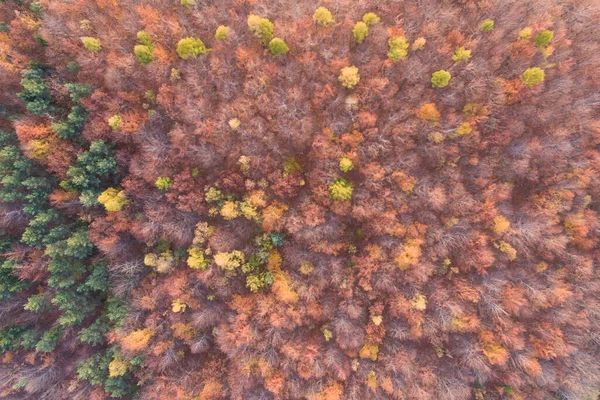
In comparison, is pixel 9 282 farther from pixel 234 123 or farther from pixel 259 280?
pixel 234 123

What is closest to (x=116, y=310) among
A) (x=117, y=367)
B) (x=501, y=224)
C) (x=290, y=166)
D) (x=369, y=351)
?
(x=117, y=367)

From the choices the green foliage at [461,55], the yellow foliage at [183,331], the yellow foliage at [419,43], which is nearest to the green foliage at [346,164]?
the yellow foliage at [419,43]

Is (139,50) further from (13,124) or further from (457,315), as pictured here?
(457,315)

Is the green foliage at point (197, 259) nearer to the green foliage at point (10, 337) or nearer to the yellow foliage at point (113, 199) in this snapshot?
the yellow foliage at point (113, 199)

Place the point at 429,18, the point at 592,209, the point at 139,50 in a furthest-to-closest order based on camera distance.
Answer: the point at 592,209, the point at 429,18, the point at 139,50

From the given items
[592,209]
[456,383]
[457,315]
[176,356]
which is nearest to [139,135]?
[176,356]

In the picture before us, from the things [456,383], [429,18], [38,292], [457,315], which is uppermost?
[429,18]

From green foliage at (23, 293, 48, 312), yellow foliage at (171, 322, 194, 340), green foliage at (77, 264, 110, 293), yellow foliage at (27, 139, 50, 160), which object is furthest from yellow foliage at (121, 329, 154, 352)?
yellow foliage at (27, 139, 50, 160)
